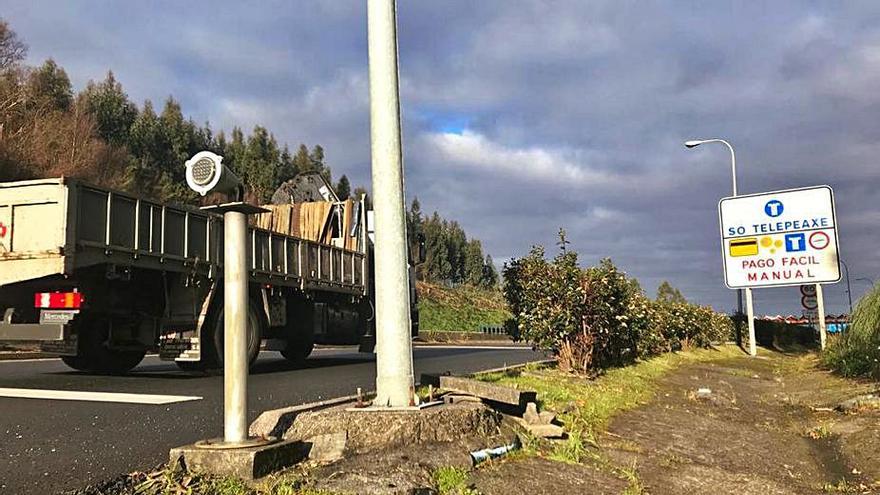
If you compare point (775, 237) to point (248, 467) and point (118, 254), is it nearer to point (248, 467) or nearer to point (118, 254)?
point (118, 254)

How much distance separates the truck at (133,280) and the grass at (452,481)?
5.42 m

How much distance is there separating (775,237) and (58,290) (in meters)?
18.2

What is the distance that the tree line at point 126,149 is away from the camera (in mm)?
35094

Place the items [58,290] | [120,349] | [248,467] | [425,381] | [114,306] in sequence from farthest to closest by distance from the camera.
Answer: [120,349]
[114,306]
[58,290]
[425,381]
[248,467]

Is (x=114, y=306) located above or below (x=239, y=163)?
below

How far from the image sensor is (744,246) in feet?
66.4

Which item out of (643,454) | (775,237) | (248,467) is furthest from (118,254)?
(775,237)

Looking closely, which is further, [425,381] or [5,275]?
[5,275]

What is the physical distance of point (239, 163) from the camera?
62.6m

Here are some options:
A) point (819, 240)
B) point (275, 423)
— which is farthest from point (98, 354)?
point (819, 240)

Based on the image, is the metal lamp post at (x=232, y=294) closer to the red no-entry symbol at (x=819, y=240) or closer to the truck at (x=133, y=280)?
the truck at (x=133, y=280)

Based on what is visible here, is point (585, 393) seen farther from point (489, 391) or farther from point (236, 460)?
point (236, 460)

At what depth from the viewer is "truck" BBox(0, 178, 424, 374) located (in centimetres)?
774

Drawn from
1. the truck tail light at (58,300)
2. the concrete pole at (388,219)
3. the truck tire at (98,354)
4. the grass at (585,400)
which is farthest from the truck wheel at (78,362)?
the concrete pole at (388,219)
